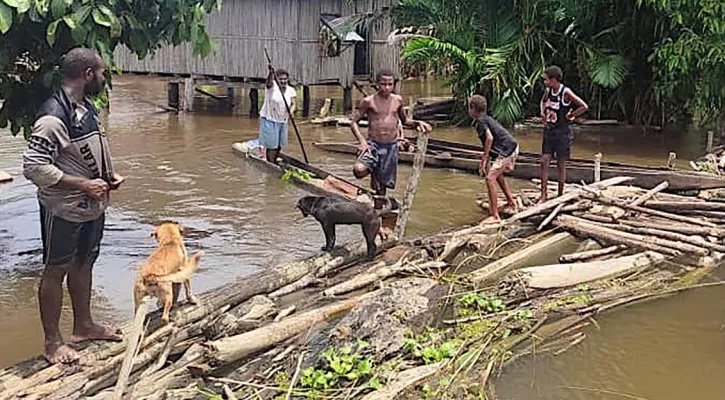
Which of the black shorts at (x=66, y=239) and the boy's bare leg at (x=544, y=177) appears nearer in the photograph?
the black shorts at (x=66, y=239)

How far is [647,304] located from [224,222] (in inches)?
197

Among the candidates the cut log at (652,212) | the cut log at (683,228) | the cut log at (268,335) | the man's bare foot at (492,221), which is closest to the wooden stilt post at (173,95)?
the man's bare foot at (492,221)

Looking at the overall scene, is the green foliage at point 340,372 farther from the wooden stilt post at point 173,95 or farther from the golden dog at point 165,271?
the wooden stilt post at point 173,95

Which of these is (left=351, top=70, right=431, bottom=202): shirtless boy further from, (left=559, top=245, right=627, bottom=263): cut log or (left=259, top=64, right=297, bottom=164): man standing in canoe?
(left=259, top=64, right=297, bottom=164): man standing in canoe

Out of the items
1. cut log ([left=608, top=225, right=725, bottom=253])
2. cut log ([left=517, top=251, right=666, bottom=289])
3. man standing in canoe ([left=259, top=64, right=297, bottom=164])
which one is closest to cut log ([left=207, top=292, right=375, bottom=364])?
cut log ([left=517, top=251, right=666, bottom=289])

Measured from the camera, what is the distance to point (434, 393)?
4.91 metres

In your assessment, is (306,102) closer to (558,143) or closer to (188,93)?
(188,93)

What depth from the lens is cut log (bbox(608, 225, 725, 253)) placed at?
791cm

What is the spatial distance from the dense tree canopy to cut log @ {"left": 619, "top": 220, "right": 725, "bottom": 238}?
6932 millimetres

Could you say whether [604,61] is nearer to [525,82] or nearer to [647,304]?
[525,82]

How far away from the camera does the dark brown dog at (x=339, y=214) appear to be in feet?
23.3

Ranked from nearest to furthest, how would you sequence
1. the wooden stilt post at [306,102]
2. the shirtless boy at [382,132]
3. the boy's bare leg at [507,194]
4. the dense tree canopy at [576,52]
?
1. the shirtless boy at [382,132]
2. the boy's bare leg at [507,194]
3. the dense tree canopy at [576,52]
4. the wooden stilt post at [306,102]

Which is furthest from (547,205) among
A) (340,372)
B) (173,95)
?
(173,95)

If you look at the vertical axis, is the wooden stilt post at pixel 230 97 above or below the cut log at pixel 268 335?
above
